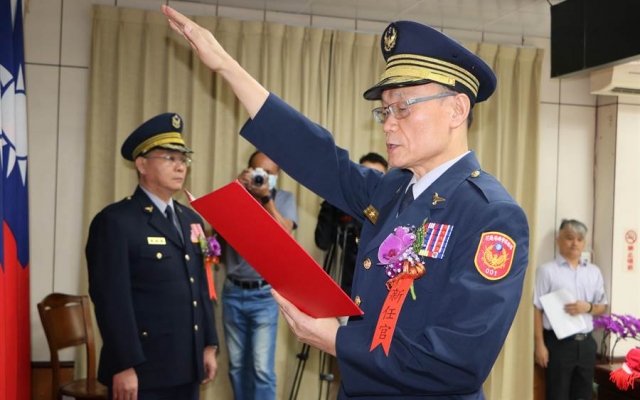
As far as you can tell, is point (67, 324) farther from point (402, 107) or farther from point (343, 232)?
point (402, 107)

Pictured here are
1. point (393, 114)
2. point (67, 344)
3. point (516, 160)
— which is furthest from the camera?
point (516, 160)

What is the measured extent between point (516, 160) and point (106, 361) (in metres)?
3.52

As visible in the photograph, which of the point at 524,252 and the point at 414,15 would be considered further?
the point at 414,15

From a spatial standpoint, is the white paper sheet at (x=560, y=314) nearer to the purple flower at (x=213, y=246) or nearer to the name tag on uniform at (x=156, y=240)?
the purple flower at (x=213, y=246)

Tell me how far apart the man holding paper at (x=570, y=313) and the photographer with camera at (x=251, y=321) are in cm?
198

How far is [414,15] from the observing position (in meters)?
5.09

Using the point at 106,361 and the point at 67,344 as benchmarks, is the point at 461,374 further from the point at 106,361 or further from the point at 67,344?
the point at 67,344

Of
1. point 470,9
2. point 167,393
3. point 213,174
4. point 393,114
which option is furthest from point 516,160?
point 393,114

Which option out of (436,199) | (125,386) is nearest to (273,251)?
(436,199)

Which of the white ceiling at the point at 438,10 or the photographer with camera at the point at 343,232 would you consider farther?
the white ceiling at the point at 438,10

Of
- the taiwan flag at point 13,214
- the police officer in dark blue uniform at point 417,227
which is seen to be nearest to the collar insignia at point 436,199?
the police officer in dark blue uniform at point 417,227

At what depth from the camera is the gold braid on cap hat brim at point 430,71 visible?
150 centimetres

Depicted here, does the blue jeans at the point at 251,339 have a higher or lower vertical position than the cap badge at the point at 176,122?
lower

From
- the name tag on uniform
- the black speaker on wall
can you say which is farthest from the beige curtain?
the name tag on uniform
